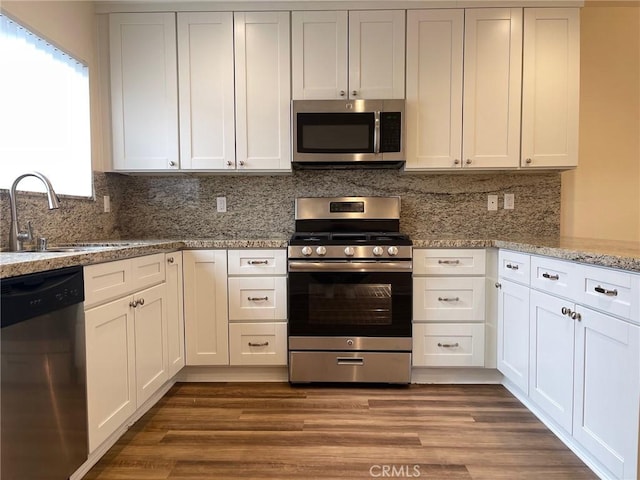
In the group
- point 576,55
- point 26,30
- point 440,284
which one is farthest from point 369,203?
point 26,30

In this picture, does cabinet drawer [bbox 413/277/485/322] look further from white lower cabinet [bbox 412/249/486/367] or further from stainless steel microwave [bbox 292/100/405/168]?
stainless steel microwave [bbox 292/100/405/168]

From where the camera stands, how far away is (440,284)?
7.47 feet

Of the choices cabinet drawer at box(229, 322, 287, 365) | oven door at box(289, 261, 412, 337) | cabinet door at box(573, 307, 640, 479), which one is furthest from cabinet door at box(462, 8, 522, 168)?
cabinet drawer at box(229, 322, 287, 365)

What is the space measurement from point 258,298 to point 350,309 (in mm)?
565

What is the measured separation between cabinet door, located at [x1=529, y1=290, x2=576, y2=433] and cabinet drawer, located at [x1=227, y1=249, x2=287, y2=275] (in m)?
1.37

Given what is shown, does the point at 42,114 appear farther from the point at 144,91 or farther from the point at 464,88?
the point at 464,88

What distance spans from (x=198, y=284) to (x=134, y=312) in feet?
1.84

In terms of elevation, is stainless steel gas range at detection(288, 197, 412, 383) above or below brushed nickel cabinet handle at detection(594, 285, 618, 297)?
below

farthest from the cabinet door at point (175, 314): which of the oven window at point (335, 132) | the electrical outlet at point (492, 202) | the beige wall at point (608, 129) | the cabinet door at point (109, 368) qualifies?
the beige wall at point (608, 129)

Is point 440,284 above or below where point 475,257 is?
below

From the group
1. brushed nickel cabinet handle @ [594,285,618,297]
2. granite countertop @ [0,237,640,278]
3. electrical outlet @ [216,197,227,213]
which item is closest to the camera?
granite countertop @ [0,237,640,278]

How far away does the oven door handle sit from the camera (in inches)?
87.1

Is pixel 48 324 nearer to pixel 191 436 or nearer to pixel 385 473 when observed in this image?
pixel 191 436

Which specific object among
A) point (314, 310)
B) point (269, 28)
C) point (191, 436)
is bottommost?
point (191, 436)
